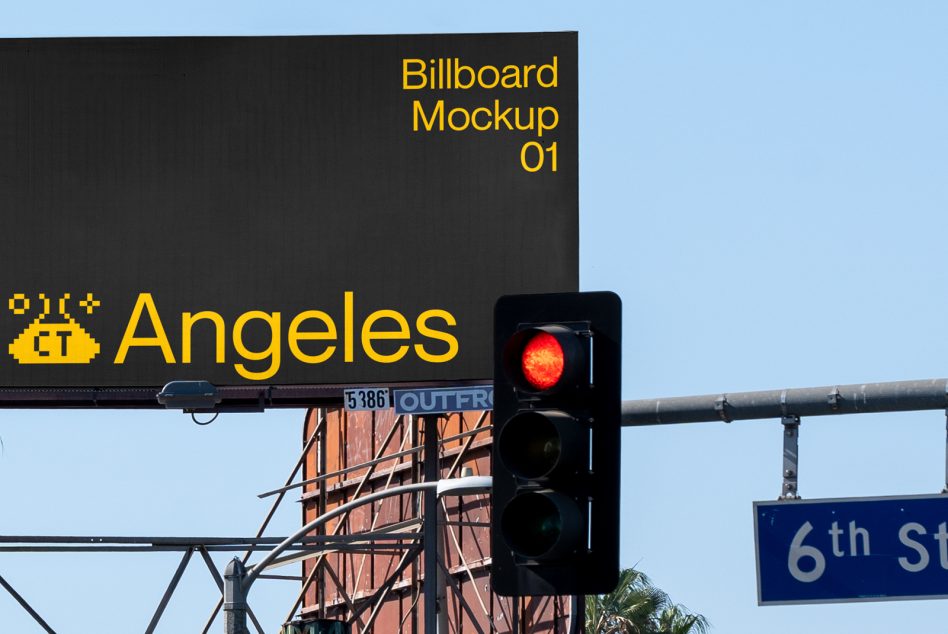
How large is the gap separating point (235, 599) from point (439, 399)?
23.0ft

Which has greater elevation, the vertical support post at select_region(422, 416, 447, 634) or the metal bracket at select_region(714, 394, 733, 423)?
the metal bracket at select_region(714, 394, 733, 423)

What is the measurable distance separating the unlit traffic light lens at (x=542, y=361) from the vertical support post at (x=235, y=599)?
26.7 ft

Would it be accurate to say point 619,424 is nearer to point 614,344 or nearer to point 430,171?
point 614,344

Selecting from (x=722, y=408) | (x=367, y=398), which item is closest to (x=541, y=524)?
(x=722, y=408)

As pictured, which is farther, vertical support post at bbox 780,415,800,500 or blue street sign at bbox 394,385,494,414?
blue street sign at bbox 394,385,494,414

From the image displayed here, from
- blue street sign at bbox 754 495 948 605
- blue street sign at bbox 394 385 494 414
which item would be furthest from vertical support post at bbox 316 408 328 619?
blue street sign at bbox 754 495 948 605

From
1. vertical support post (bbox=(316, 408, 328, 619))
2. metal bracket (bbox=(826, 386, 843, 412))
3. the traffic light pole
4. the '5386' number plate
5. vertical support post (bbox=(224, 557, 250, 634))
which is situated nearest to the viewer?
the traffic light pole

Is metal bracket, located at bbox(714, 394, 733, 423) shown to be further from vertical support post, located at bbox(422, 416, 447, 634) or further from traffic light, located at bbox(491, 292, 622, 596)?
vertical support post, located at bbox(422, 416, 447, 634)

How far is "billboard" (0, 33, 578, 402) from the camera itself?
2298 centimetres

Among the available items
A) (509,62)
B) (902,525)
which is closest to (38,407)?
(509,62)

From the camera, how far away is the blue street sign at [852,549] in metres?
10.4

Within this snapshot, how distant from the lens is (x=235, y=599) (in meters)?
16.2

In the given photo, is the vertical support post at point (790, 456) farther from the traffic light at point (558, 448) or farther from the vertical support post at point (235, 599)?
the vertical support post at point (235, 599)

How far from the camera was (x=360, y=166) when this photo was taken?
23359 millimetres
